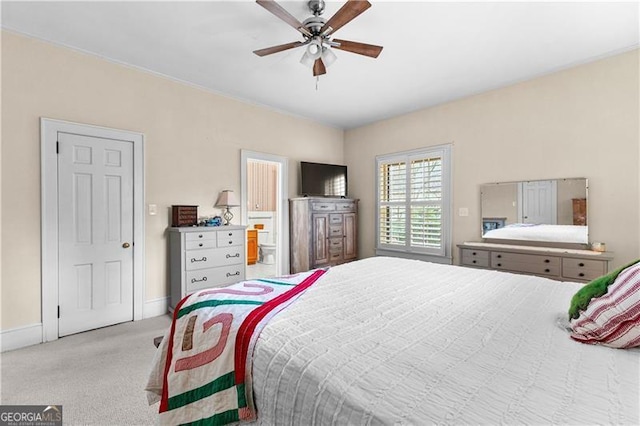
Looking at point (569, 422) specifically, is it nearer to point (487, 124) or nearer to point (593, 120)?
point (593, 120)

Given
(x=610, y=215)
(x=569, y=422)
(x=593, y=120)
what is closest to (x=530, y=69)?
(x=593, y=120)

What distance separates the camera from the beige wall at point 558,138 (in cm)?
301

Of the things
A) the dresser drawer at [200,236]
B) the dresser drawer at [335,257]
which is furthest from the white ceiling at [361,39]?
the dresser drawer at [335,257]

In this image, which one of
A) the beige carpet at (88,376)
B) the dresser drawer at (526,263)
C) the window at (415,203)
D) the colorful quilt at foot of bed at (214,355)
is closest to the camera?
the colorful quilt at foot of bed at (214,355)

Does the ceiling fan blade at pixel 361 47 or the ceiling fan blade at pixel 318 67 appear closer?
the ceiling fan blade at pixel 361 47

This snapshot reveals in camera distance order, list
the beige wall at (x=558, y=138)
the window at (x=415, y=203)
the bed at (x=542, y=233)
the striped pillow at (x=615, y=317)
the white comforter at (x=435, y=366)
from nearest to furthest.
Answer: the white comforter at (x=435, y=366)
the striped pillow at (x=615, y=317)
the beige wall at (x=558, y=138)
the bed at (x=542, y=233)
the window at (x=415, y=203)

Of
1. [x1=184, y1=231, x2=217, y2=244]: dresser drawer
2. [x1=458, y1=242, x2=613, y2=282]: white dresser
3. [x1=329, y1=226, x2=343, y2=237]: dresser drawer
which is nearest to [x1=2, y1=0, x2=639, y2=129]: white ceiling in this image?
[x1=184, y1=231, x2=217, y2=244]: dresser drawer

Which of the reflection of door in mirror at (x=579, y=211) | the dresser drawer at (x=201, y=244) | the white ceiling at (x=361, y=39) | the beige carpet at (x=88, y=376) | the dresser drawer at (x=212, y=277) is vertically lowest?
the beige carpet at (x=88, y=376)

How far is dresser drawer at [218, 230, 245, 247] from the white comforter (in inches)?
94.7

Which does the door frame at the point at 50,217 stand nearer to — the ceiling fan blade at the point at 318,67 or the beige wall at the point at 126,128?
the beige wall at the point at 126,128

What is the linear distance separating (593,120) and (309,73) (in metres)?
3.20

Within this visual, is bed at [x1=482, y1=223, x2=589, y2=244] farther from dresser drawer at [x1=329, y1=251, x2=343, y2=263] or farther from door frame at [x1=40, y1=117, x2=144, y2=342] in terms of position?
door frame at [x1=40, y1=117, x2=144, y2=342]

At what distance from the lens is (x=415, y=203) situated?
4.76 metres

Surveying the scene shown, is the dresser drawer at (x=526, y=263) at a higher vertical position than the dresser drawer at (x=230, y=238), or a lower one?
lower
